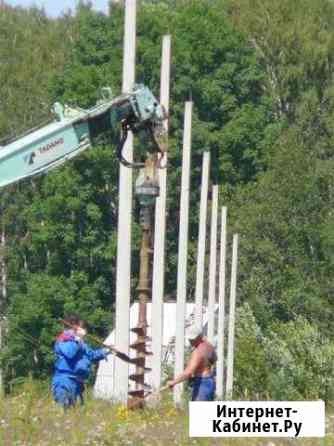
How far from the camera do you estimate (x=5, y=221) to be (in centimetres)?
7606

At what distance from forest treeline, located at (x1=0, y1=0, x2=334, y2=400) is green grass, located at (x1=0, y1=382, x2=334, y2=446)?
1610 inches

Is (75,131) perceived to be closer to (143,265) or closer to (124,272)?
(143,265)

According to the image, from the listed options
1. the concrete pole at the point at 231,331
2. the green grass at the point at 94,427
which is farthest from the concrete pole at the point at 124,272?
the concrete pole at the point at 231,331

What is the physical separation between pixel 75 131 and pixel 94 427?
10.5 feet

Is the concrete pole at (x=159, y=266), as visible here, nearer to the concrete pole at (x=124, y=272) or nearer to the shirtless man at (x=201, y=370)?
the concrete pole at (x=124, y=272)

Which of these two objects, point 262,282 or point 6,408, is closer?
point 6,408

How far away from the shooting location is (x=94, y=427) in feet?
71.8

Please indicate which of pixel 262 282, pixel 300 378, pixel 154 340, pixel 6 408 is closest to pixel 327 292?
pixel 262 282

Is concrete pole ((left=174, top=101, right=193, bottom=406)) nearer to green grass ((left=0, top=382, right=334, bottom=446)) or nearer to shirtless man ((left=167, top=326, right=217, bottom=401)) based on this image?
shirtless man ((left=167, top=326, right=217, bottom=401))

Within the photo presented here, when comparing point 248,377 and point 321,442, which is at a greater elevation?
point 248,377

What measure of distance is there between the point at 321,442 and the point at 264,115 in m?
55.8

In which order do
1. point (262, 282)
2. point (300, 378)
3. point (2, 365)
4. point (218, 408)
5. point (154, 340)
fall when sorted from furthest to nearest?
point (262, 282) < point (2, 365) < point (300, 378) < point (154, 340) < point (218, 408)

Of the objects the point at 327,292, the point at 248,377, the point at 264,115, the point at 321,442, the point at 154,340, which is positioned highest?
the point at 264,115

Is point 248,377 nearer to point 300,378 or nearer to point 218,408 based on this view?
point 300,378
